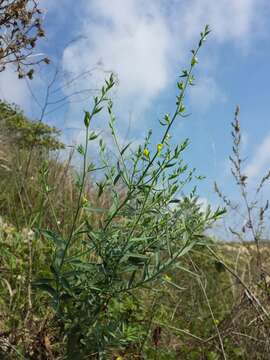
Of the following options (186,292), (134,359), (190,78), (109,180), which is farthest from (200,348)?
(186,292)

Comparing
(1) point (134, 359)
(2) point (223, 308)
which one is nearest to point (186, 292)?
(2) point (223, 308)

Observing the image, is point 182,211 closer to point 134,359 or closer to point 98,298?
point 98,298

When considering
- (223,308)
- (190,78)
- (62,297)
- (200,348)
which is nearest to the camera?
(62,297)

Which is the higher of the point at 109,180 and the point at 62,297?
the point at 109,180

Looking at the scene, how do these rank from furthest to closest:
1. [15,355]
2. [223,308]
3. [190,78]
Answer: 1. [223,308]
2. [15,355]
3. [190,78]

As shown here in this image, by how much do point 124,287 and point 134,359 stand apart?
32.3 inches

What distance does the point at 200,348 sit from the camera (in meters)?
3.17

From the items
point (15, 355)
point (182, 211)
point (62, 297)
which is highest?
point (182, 211)

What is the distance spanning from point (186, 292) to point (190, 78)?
3.52 m

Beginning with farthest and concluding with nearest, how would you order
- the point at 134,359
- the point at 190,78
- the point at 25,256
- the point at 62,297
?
the point at 25,256 < the point at 134,359 < the point at 190,78 < the point at 62,297

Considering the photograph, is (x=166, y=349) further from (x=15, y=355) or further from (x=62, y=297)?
(x=62, y=297)

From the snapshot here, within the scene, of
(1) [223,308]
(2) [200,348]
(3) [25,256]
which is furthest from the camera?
(1) [223,308]

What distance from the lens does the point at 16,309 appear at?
2.97 metres

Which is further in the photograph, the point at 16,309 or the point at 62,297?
the point at 16,309
